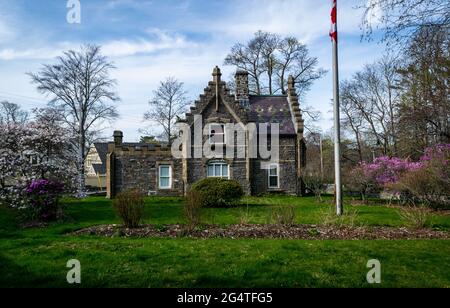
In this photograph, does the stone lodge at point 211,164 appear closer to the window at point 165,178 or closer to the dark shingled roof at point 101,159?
the window at point 165,178

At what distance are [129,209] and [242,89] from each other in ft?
77.0

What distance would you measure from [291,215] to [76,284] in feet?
26.1

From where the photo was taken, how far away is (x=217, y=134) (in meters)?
29.3

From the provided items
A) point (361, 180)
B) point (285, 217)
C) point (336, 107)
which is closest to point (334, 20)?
point (336, 107)

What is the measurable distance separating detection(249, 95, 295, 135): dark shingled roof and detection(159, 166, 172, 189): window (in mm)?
8085

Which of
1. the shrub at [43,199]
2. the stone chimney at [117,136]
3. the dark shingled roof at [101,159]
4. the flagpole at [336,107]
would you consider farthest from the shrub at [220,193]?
the dark shingled roof at [101,159]

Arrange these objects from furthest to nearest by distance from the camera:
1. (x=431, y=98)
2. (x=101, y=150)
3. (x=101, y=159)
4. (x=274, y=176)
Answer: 1. (x=101, y=150)
2. (x=101, y=159)
3. (x=274, y=176)
4. (x=431, y=98)

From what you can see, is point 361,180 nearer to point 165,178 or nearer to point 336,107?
point 336,107

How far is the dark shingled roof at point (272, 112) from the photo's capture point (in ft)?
101

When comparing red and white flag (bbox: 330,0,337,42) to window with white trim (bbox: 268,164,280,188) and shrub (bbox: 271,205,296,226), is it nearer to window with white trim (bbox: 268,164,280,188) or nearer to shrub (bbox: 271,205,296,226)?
shrub (bbox: 271,205,296,226)

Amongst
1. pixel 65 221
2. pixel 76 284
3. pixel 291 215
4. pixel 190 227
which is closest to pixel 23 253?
pixel 76 284

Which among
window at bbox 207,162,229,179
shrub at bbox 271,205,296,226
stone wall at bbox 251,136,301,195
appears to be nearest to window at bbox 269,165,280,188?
stone wall at bbox 251,136,301,195

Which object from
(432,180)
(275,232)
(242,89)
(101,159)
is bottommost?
(275,232)

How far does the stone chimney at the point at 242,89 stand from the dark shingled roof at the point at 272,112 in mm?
667
